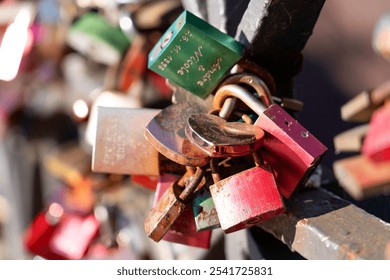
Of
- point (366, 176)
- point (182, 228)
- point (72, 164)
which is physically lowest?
point (72, 164)

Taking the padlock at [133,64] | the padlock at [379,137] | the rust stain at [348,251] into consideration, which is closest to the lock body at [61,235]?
the padlock at [133,64]

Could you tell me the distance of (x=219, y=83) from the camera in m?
0.84

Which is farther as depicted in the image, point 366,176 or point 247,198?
point 247,198

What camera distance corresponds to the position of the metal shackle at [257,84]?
81 centimetres

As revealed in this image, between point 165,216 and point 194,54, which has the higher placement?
point 194,54

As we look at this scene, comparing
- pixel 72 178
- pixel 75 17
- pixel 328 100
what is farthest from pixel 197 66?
pixel 75 17

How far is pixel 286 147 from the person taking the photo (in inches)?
29.0

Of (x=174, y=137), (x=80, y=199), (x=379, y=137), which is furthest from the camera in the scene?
(x=80, y=199)

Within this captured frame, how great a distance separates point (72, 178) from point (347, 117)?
861mm

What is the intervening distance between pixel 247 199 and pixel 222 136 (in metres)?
0.08

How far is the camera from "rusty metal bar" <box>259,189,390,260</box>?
0.68 metres

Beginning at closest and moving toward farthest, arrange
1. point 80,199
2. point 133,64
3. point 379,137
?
point 379,137
point 133,64
point 80,199

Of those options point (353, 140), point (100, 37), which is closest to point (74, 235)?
point (100, 37)

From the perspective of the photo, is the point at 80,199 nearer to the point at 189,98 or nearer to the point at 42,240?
the point at 42,240
